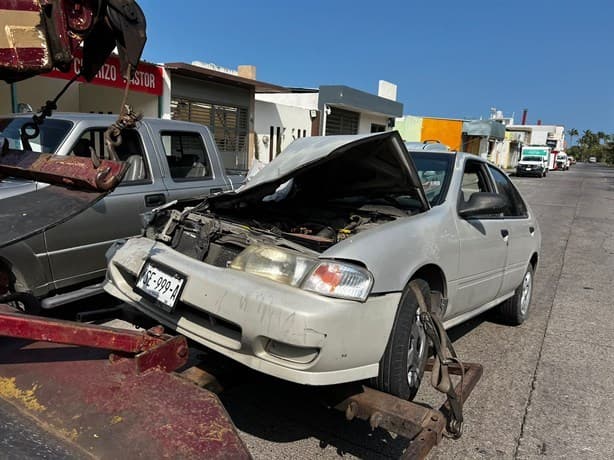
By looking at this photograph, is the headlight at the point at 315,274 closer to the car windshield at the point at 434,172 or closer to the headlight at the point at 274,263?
the headlight at the point at 274,263

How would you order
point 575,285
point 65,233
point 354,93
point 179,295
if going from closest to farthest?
point 179,295 → point 65,233 → point 575,285 → point 354,93

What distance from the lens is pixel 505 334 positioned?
16.4 ft

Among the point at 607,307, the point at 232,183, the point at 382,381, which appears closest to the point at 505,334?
the point at 607,307

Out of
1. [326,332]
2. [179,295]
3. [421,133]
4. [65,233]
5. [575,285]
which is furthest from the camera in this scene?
[421,133]

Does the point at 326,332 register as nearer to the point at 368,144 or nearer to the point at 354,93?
→ the point at 368,144

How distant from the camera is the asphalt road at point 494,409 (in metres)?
2.93

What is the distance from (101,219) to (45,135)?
0.89 metres

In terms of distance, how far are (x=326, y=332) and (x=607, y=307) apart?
16.6 ft

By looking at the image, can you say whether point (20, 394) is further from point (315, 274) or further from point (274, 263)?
point (315, 274)

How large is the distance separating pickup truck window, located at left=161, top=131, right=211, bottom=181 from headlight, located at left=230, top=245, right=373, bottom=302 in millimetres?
2848

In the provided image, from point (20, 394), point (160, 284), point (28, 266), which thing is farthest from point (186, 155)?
point (20, 394)

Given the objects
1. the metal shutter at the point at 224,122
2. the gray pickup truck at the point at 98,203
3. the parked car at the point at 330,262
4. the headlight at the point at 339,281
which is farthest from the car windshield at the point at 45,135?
the metal shutter at the point at 224,122

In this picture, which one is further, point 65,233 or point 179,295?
point 65,233

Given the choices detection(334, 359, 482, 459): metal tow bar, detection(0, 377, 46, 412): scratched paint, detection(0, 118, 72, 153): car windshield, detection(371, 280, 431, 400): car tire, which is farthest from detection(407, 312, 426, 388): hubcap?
detection(0, 118, 72, 153): car windshield
